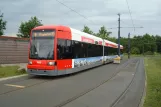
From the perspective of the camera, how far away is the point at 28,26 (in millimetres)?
69188

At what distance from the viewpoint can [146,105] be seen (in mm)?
9008

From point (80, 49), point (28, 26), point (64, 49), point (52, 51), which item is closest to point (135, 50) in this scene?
point (28, 26)

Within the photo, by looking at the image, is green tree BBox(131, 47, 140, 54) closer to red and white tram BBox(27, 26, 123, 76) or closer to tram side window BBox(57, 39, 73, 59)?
red and white tram BBox(27, 26, 123, 76)

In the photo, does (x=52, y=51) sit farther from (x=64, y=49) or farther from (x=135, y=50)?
(x=135, y=50)

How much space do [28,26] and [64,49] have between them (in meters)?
54.4

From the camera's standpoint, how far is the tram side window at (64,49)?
16156 millimetres

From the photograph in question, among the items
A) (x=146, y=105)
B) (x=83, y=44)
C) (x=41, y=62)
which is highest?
(x=83, y=44)

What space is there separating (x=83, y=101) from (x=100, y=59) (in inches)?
779

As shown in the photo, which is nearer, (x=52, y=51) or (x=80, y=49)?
(x=52, y=51)

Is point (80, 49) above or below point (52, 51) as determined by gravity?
above

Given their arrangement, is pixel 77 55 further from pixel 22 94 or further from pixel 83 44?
pixel 22 94

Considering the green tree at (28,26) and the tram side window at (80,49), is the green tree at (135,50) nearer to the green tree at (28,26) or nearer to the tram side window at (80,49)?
the green tree at (28,26)

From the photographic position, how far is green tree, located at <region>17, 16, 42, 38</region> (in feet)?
222

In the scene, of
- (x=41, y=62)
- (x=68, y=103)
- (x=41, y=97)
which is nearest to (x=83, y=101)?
(x=68, y=103)
